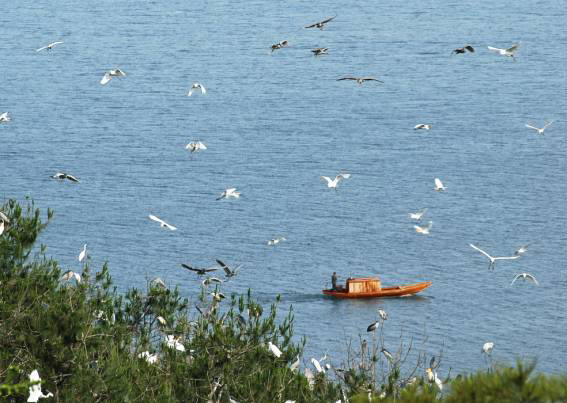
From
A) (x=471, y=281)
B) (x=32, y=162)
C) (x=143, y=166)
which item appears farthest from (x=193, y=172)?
(x=471, y=281)

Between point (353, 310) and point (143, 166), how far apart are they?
44393mm

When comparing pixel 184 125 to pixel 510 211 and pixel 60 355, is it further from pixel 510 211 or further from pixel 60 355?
pixel 60 355

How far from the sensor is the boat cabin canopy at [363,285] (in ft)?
382

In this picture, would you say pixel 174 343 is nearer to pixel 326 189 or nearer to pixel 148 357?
pixel 148 357

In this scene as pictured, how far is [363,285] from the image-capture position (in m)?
117

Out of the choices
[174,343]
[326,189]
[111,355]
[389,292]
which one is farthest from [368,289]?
[111,355]

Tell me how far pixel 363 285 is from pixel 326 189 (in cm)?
3071

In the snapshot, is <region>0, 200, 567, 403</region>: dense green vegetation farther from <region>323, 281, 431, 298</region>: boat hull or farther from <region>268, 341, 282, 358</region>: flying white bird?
<region>323, 281, 431, 298</region>: boat hull

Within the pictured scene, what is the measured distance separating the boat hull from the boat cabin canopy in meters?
0.45

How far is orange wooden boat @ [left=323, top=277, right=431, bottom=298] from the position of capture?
11600 centimetres

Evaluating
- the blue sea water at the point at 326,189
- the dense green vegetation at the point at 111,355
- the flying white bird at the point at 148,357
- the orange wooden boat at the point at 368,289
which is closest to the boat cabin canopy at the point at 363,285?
the orange wooden boat at the point at 368,289

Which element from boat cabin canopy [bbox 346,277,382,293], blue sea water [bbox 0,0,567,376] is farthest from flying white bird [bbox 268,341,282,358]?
boat cabin canopy [bbox 346,277,382,293]

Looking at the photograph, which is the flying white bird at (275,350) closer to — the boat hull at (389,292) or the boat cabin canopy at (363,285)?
the boat hull at (389,292)

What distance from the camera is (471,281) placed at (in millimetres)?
119750
